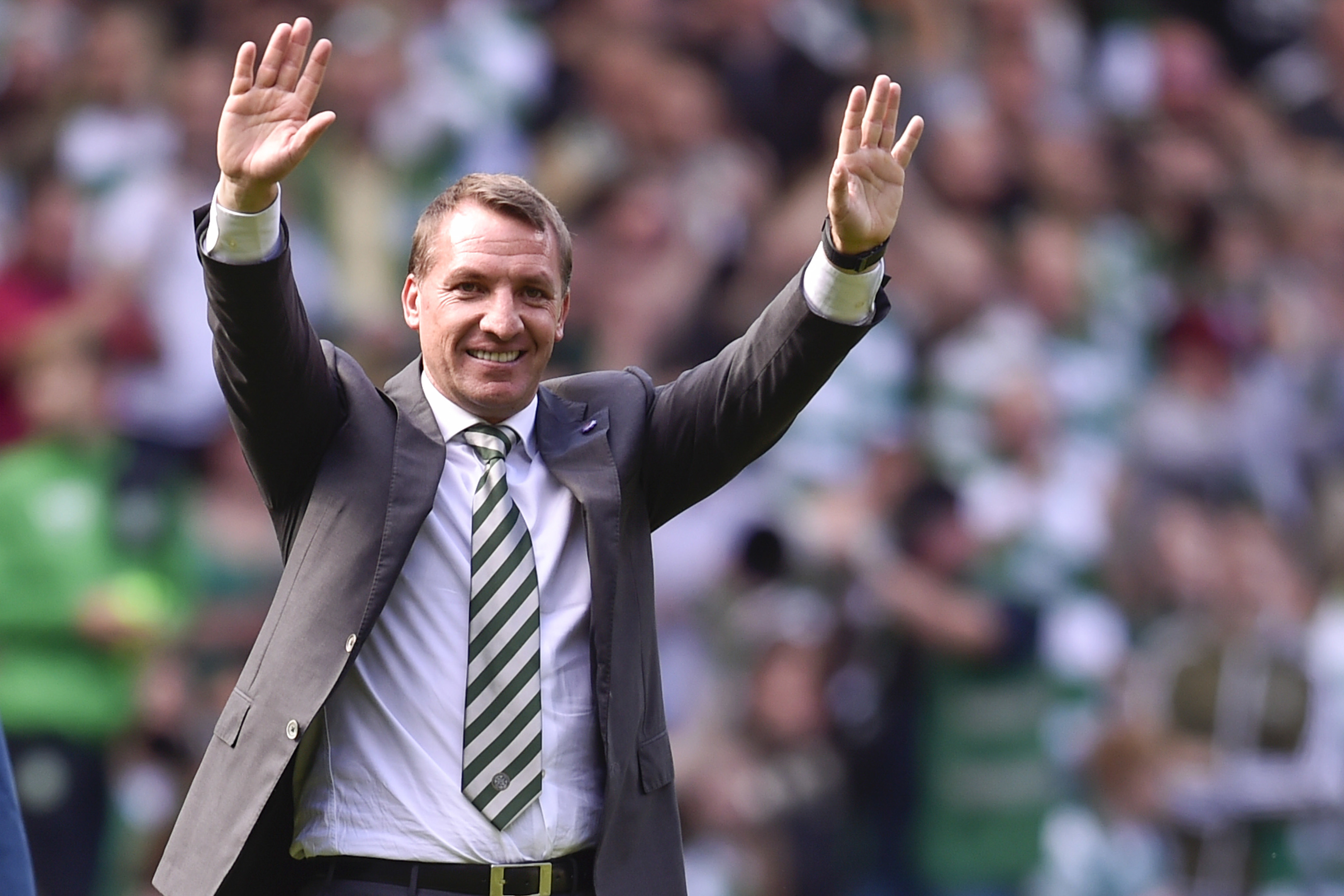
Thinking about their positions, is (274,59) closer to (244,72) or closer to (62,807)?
(244,72)

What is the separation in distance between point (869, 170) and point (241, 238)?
1.09m

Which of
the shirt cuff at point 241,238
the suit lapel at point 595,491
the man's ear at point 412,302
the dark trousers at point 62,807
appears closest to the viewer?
the shirt cuff at point 241,238

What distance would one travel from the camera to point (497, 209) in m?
3.39

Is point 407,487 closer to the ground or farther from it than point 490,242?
→ closer to the ground

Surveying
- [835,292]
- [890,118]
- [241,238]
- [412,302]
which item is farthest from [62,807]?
[890,118]

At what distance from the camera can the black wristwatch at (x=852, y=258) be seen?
335 centimetres

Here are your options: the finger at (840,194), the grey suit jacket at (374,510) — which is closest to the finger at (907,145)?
the finger at (840,194)

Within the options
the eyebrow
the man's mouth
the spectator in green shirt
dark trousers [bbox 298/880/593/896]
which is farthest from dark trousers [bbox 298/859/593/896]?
the spectator in green shirt

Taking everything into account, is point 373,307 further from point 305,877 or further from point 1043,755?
point 305,877

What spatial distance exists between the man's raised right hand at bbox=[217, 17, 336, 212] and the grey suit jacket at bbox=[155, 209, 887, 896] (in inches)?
4.7

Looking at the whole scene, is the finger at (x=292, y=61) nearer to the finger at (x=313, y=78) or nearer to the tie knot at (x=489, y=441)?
the finger at (x=313, y=78)

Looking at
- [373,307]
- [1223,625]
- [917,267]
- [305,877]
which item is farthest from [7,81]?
[1223,625]

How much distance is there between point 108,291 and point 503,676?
3.56 metres

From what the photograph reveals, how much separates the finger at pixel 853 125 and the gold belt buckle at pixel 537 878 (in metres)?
1.32
